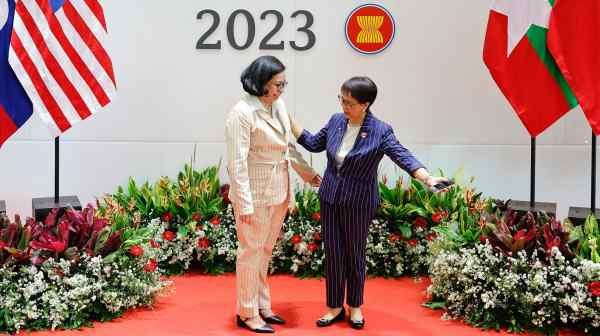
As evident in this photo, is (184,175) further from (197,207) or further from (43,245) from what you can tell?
(43,245)

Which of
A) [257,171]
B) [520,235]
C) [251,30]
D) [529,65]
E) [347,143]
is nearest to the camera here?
[257,171]

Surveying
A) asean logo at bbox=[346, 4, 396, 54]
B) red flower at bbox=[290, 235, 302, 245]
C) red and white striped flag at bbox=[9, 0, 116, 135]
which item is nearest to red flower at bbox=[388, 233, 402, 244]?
red flower at bbox=[290, 235, 302, 245]

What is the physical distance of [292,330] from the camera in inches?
170

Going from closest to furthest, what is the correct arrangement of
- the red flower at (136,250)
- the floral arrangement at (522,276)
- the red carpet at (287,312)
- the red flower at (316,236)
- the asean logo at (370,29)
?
1. the floral arrangement at (522,276)
2. the red carpet at (287,312)
3. the red flower at (136,250)
4. the red flower at (316,236)
5. the asean logo at (370,29)

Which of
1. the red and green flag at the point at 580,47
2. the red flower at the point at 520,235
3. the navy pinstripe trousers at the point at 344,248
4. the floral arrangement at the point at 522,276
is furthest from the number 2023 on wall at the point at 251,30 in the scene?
the red flower at the point at 520,235

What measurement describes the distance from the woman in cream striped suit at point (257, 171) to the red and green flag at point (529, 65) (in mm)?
1948

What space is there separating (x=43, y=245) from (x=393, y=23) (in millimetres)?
3788

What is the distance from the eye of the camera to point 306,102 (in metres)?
6.38

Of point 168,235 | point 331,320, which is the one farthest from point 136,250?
point 331,320

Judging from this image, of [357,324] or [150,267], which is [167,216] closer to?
[150,267]

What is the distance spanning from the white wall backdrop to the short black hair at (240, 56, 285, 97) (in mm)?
2296

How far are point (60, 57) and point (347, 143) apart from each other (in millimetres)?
2521

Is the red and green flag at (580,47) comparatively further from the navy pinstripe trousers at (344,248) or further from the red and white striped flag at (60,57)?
the red and white striped flag at (60,57)

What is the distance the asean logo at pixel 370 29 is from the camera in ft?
20.4
